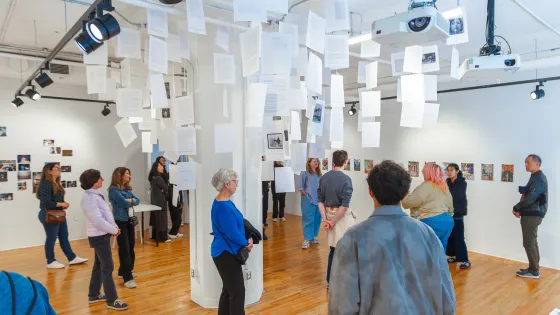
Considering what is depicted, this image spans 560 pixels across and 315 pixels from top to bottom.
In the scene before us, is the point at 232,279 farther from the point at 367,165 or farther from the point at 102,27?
the point at 367,165

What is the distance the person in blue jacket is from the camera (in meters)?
1.13

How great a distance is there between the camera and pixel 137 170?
26.3ft

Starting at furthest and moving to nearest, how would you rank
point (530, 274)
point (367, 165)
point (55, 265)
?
point (367, 165) < point (55, 265) < point (530, 274)

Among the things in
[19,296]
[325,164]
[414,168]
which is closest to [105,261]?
[19,296]

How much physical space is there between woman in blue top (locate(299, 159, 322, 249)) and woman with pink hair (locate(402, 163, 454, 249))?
2317 millimetres

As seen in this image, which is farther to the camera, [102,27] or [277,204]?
[277,204]

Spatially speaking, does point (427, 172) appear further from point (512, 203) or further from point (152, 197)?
point (152, 197)

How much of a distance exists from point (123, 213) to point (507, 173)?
5574 mm

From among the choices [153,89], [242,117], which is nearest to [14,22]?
[153,89]

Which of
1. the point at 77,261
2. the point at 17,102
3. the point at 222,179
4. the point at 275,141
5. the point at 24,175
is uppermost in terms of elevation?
the point at 17,102

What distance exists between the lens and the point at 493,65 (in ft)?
9.76

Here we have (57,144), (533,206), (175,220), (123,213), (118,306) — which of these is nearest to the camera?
(118,306)

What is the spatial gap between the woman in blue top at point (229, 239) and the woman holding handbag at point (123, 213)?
6.47 feet

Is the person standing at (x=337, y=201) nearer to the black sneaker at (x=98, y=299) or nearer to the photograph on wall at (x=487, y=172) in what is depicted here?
A: the black sneaker at (x=98, y=299)
